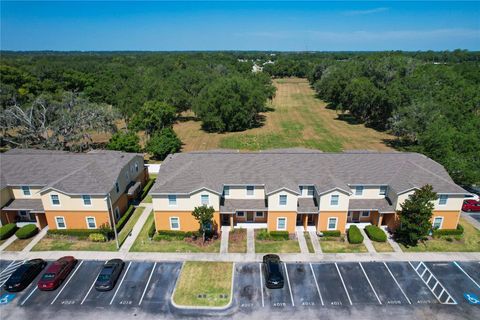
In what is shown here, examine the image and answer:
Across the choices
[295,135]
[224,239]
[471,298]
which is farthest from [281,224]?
[295,135]

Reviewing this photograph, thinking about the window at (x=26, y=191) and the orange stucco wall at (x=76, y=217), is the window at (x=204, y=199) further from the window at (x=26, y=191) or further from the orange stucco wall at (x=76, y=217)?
the window at (x=26, y=191)

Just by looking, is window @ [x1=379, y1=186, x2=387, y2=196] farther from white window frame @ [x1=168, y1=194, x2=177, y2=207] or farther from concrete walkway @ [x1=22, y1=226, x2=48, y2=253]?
concrete walkway @ [x1=22, y1=226, x2=48, y2=253]

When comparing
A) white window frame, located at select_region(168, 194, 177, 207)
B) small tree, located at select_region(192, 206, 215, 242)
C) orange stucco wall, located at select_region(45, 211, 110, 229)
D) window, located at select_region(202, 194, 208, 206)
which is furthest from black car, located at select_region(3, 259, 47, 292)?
window, located at select_region(202, 194, 208, 206)

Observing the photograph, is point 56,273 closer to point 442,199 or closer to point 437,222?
point 437,222

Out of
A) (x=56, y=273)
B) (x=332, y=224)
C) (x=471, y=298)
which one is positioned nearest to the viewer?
(x=471, y=298)

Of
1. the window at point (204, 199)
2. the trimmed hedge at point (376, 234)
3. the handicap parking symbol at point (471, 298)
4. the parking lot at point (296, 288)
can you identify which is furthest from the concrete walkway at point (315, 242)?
the handicap parking symbol at point (471, 298)

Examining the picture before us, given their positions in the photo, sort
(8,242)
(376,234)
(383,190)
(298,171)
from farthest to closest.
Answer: (298,171) < (383,190) < (8,242) < (376,234)
